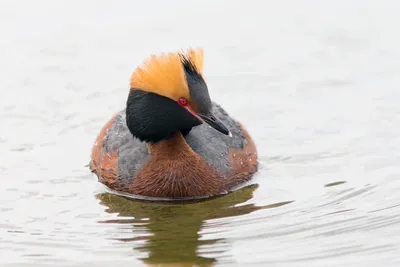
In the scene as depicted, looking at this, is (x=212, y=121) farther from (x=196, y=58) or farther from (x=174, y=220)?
(x=174, y=220)

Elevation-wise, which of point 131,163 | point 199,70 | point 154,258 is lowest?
point 154,258

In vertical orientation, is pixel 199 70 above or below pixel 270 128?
above

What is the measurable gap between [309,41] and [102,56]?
151 inches

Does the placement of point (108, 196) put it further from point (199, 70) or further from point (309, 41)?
point (309, 41)

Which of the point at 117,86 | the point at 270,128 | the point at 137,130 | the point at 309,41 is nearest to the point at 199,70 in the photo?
the point at 137,130

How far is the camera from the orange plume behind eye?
1280 centimetres

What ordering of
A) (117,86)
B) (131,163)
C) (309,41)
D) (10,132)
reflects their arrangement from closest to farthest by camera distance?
1. (131,163)
2. (10,132)
3. (117,86)
4. (309,41)

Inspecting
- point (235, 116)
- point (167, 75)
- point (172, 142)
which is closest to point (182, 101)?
point (167, 75)

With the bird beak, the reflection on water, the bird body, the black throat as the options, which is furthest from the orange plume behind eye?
the reflection on water

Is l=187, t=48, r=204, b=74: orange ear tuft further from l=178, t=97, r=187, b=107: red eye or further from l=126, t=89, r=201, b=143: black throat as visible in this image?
l=126, t=89, r=201, b=143: black throat

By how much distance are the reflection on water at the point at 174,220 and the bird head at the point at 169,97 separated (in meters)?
0.99

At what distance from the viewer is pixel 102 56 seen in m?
18.8

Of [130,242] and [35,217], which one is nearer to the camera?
[130,242]

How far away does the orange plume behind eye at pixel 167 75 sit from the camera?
12.8 metres
